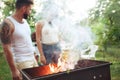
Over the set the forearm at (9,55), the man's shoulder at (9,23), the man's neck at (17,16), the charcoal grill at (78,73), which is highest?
the man's neck at (17,16)

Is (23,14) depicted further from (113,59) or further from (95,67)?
(113,59)

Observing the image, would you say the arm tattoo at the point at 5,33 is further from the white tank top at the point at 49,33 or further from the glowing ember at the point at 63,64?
the white tank top at the point at 49,33

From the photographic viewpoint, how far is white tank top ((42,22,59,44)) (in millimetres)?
4301

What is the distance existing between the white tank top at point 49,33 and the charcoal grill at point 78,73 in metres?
0.78

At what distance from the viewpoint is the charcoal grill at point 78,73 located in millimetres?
3017

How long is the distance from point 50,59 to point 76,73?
1407 millimetres

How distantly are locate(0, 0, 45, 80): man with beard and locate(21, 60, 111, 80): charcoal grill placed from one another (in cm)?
16

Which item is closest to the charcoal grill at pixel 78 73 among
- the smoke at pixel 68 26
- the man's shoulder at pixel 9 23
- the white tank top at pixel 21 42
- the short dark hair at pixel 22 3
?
the white tank top at pixel 21 42

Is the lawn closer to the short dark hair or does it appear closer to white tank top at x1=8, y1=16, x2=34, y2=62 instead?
white tank top at x1=8, y1=16, x2=34, y2=62

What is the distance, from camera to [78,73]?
3.21 metres

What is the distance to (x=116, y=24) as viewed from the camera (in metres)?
5.85

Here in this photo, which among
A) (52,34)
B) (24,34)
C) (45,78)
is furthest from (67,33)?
(45,78)

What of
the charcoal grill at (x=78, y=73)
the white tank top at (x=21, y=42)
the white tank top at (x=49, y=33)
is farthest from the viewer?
the white tank top at (x=49, y=33)

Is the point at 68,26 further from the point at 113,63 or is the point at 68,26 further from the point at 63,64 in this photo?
the point at 113,63
